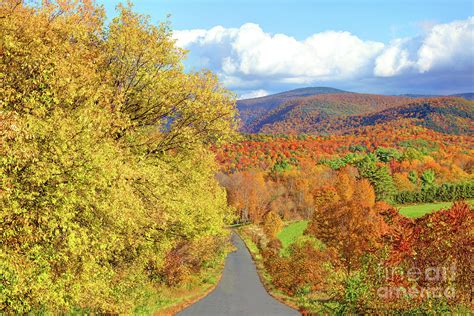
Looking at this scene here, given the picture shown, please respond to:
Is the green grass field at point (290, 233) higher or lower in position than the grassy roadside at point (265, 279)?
lower

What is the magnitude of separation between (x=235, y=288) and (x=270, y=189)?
89233 mm

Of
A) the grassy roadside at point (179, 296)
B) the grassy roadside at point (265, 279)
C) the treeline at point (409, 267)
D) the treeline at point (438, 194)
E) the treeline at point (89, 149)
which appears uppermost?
the treeline at point (89, 149)

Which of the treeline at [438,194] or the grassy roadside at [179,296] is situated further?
the treeline at [438,194]

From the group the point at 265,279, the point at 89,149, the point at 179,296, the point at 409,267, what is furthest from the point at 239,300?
the point at 89,149

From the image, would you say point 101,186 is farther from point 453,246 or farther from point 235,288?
point 235,288

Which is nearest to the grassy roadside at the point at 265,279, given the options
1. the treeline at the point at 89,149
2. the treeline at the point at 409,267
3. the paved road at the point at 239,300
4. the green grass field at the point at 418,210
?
the paved road at the point at 239,300

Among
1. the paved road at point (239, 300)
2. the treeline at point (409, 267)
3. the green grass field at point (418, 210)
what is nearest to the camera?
the treeline at point (409, 267)

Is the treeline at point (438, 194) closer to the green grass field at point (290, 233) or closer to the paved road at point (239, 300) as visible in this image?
the green grass field at point (290, 233)

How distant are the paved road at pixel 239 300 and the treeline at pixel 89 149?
44.3 ft

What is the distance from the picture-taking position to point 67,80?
1438 centimetres

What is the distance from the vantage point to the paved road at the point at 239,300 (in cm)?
3659

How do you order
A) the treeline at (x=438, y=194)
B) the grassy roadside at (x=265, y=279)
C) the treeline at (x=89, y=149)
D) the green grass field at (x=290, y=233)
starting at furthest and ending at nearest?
1. the treeline at (x=438, y=194)
2. the green grass field at (x=290, y=233)
3. the grassy roadside at (x=265, y=279)
4. the treeline at (x=89, y=149)

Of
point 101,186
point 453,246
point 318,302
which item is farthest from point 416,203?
point 101,186

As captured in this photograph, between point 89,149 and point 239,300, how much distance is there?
3282cm
